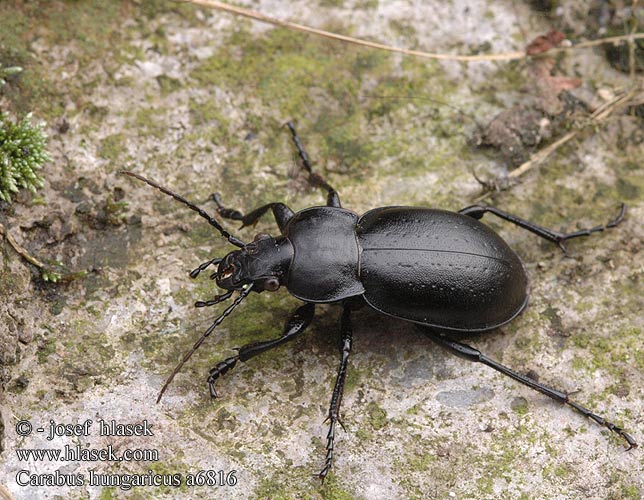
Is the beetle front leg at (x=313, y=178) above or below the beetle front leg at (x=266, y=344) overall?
above

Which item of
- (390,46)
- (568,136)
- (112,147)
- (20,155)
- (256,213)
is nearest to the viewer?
(20,155)

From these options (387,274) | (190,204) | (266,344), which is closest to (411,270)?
(387,274)

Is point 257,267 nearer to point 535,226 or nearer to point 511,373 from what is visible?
point 511,373

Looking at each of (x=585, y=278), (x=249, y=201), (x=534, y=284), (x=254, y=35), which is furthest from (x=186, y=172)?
(x=585, y=278)

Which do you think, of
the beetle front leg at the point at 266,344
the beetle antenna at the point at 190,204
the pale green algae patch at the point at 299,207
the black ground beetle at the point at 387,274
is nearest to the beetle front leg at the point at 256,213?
the pale green algae patch at the point at 299,207

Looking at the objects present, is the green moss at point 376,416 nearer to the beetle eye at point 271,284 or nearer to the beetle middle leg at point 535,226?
the beetle eye at point 271,284

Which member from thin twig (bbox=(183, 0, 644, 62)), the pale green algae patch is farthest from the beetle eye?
thin twig (bbox=(183, 0, 644, 62))
